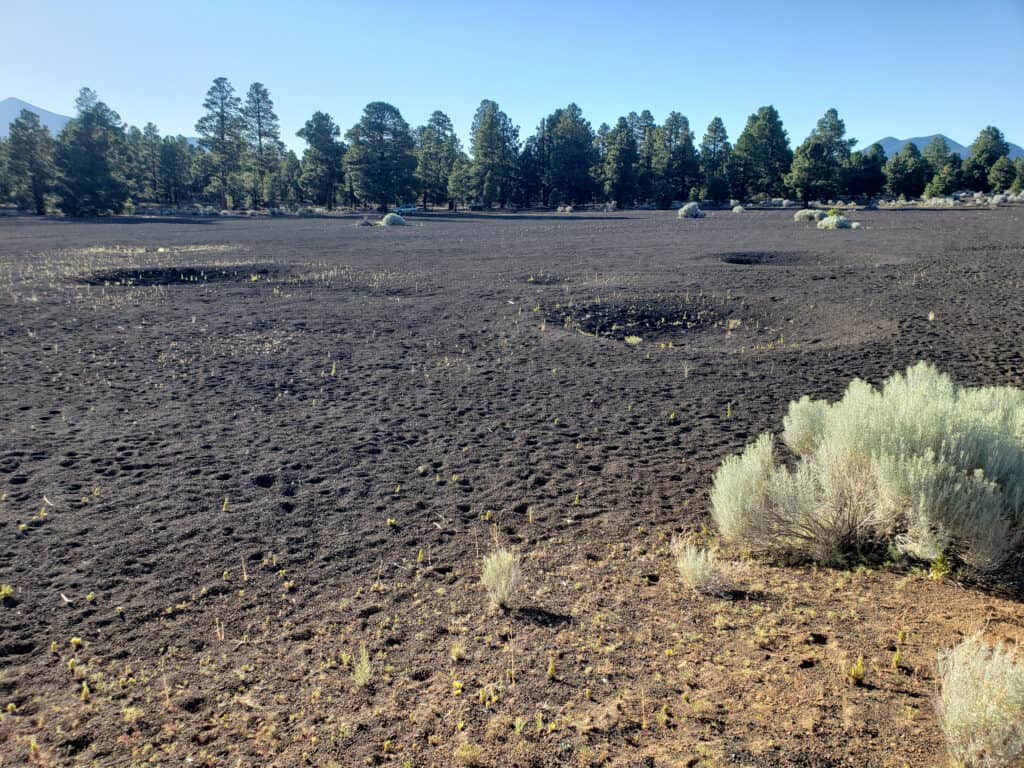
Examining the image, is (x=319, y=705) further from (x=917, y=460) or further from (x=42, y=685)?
(x=917, y=460)

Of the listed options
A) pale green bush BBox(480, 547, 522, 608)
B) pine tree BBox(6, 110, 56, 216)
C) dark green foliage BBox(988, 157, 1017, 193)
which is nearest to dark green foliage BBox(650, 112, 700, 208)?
dark green foliage BBox(988, 157, 1017, 193)

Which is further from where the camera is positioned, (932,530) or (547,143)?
(547,143)

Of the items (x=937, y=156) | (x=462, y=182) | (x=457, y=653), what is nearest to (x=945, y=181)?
(x=937, y=156)

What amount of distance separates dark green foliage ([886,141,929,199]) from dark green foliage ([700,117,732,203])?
19931 mm

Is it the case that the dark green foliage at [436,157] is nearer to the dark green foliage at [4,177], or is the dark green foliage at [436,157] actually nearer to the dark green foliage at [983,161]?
the dark green foliage at [4,177]

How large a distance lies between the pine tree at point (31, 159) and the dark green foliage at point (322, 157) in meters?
25.0

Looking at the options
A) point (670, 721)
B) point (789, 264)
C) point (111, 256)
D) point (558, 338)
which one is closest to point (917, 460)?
point (670, 721)

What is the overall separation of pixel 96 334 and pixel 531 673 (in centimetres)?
1206

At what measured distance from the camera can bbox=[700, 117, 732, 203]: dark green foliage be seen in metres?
74.9

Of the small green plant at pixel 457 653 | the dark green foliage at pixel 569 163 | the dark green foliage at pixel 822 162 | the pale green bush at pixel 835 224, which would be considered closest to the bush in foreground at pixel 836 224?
the pale green bush at pixel 835 224

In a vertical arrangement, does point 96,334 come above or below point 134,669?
above

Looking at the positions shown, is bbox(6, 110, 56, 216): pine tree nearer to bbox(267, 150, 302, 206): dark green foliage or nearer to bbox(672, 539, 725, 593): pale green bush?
bbox(267, 150, 302, 206): dark green foliage

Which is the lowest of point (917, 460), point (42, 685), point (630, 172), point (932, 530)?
point (42, 685)

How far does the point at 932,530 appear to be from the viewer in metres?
4.01
